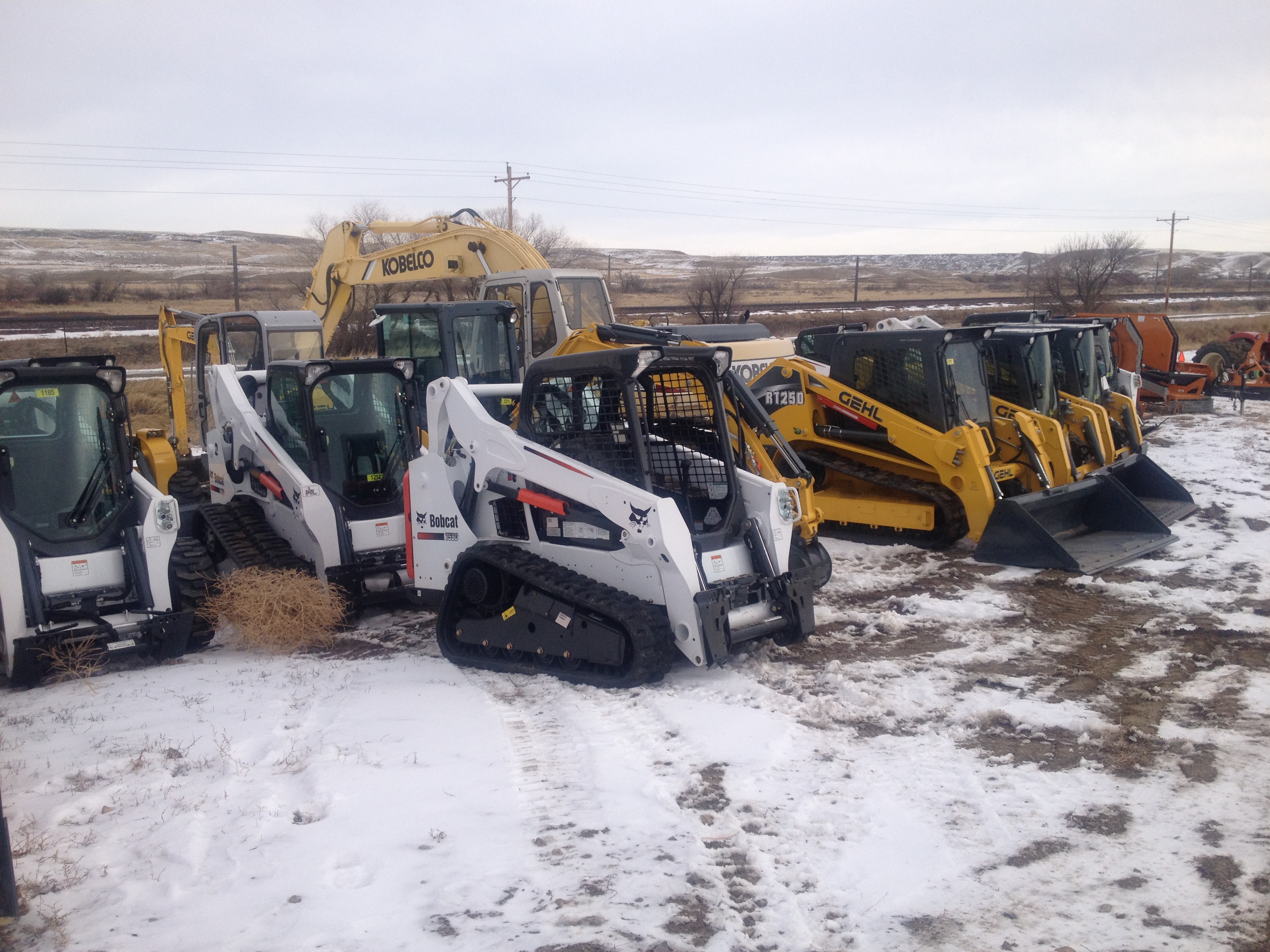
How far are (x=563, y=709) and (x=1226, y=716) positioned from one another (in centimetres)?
351

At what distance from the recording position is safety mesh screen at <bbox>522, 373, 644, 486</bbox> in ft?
19.9

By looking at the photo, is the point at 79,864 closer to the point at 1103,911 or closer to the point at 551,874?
the point at 551,874

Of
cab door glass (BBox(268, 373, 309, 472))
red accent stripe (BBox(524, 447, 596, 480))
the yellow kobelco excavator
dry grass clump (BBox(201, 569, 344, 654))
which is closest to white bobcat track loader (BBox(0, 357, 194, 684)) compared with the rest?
dry grass clump (BBox(201, 569, 344, 654))

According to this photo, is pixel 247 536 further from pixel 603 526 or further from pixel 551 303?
pixel 551 303

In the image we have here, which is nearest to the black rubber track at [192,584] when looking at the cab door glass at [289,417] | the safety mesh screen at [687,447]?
the cab door glass at [289,417]

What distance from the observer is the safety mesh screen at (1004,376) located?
10531mm

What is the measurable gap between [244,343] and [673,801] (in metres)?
10.1

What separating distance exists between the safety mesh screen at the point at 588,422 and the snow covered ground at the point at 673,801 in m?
1.33

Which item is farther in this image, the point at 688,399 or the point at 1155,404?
the point at 1155,404

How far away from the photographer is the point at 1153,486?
10.7 metres

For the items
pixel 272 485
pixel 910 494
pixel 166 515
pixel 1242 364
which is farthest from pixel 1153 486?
pixel 1242 364

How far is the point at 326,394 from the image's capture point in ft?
27.1

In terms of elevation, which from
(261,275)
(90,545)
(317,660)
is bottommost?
(317,660)

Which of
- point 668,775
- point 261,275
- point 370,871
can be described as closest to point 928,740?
point 668,775
